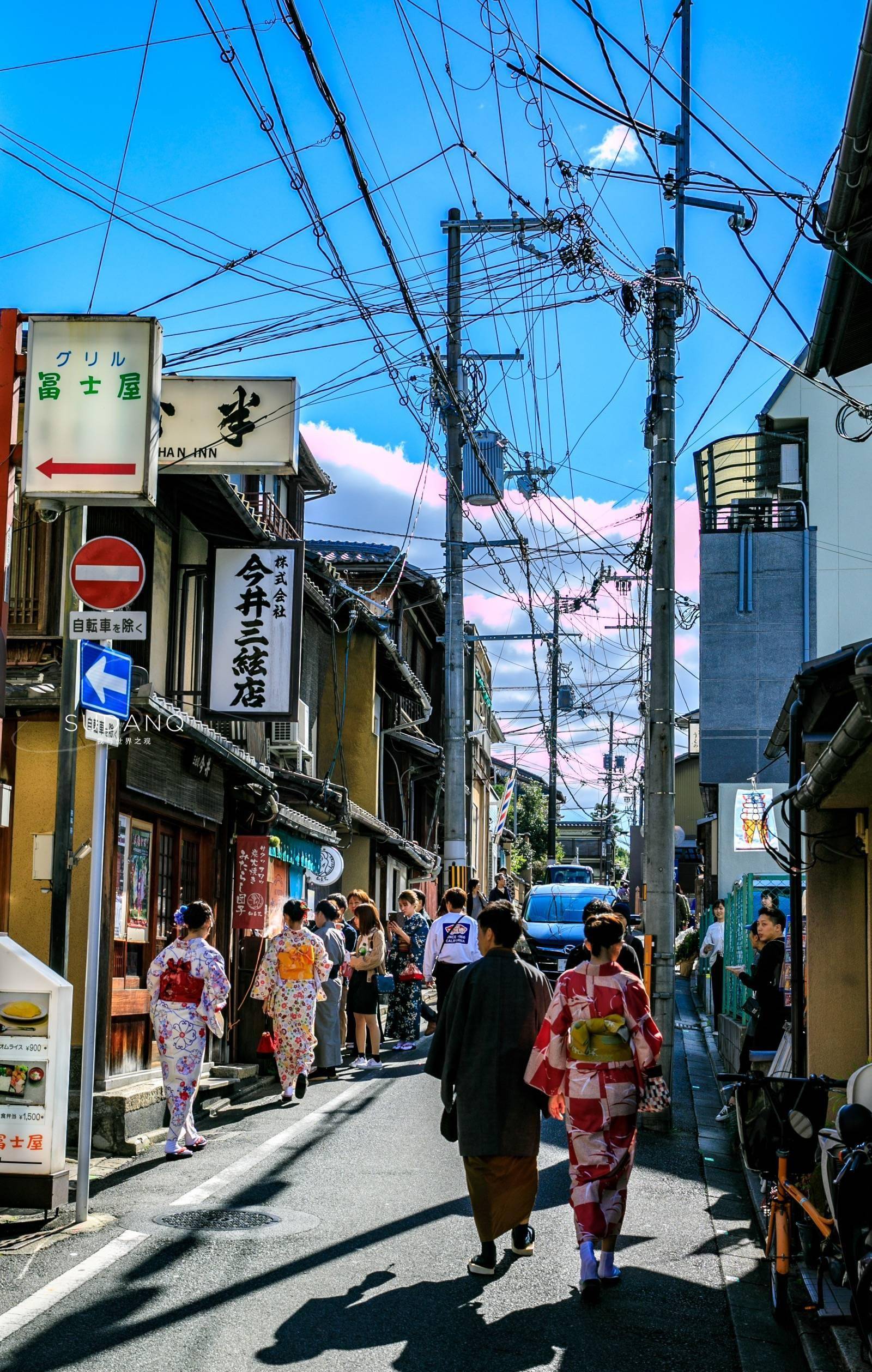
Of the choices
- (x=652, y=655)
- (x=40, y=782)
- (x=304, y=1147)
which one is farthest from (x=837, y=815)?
(x=40, y=782)

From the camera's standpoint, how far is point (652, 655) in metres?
14.1

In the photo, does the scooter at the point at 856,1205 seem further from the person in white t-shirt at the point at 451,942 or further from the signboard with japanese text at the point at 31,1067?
the person in white t-shirt at the point at 451,942

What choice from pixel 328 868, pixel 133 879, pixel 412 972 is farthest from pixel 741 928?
pixel 328 868

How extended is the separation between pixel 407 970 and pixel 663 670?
21.7 feet

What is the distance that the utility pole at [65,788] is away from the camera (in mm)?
9352

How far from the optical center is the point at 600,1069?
7.30 meters

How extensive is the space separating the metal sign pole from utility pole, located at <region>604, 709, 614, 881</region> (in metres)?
49.6

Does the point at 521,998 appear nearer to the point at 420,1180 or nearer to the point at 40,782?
the point at 420,1180

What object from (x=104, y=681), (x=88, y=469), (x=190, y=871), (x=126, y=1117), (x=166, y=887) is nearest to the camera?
(x=104, y=681)

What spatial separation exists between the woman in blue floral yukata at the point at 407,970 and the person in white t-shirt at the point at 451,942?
185 cm

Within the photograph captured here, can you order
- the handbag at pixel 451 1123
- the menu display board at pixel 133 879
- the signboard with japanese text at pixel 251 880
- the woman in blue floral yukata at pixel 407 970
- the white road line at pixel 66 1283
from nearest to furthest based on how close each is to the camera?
1. the white road line at pixel 66 1283
2. the handbag at pixel 451 1123
3. the menu display board at pixel 133 879
4. the signboard with japanese text at pixel 251 880
5. the woman in blue floral yukata at pixel 407 970

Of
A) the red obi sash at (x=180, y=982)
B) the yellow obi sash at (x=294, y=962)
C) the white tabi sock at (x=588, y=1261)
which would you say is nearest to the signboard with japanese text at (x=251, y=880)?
the yellow obi sash at (x=294, y=962)

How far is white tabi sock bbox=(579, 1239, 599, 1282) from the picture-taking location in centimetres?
681

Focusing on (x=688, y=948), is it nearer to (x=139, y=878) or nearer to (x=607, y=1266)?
(x=139, y=878)
